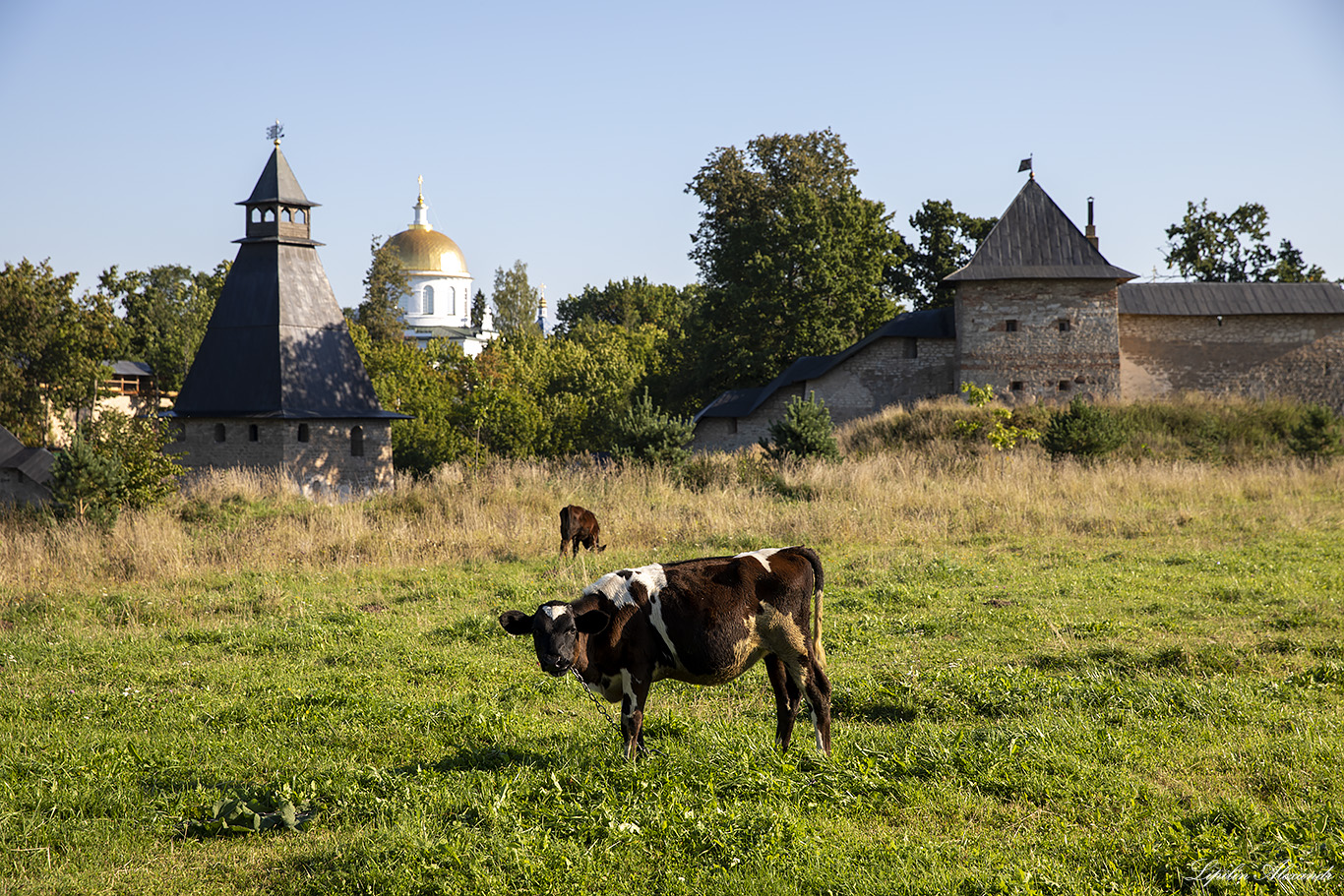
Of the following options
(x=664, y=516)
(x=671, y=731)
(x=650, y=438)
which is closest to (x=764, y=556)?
(x=671, y=731)

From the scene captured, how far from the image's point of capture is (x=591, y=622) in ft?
16.1

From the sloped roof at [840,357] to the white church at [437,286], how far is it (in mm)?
60620

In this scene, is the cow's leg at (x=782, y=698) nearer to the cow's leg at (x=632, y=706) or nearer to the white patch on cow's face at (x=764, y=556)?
the white patch on cow's face at (x=764, y=556)

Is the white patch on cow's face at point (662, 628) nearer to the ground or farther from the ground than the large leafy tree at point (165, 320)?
nearer to the ground

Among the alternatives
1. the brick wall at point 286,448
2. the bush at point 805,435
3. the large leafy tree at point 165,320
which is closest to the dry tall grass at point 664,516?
the bush at point 805,435

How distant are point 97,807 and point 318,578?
6.56m

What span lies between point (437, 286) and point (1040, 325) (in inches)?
2894

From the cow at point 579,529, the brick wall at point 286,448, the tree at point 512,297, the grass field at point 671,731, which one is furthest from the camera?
the tree at point 512,297

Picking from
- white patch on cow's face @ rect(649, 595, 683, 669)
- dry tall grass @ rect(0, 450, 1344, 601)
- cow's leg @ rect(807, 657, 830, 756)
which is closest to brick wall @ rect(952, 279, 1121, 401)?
dry tall grass @ rect(0, 450, 1344, 601)

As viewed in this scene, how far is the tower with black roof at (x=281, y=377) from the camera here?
1202 inches

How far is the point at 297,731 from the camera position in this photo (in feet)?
20.1

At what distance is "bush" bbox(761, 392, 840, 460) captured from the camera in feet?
71.8

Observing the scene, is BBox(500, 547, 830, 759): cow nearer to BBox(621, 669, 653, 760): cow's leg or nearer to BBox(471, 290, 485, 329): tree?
BBox(621, 669, 653, 760): cow's leg

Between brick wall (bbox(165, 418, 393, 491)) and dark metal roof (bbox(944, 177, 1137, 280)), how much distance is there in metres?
20.8
